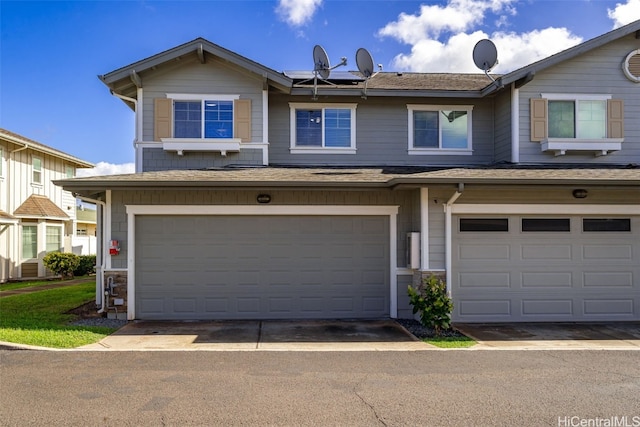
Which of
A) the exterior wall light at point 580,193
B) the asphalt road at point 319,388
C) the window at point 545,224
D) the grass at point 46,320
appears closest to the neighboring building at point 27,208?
the grass at point 46,320

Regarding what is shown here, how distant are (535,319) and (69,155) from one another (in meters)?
20.4

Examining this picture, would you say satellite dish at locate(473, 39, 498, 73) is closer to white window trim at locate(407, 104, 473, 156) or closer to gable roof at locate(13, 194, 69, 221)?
white window trim at locate(407, 104, 473, 156)

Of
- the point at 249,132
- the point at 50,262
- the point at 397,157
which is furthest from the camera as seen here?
the point at 50,262

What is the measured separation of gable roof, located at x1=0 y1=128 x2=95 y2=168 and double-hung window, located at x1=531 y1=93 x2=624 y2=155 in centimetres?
1770

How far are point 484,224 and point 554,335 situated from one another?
99.8 inches

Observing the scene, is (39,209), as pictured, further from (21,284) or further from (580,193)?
(580,193)

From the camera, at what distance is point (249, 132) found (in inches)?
462

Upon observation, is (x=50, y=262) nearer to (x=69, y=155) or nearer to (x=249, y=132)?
(x=69, y=155)

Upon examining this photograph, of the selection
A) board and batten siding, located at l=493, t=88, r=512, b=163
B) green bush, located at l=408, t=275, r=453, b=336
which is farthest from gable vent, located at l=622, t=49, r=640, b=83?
green bush, located at l=408, t=275, r=453, b=336

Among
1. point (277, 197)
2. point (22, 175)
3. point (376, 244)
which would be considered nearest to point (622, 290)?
point (376, 244)

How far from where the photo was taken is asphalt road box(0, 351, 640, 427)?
16.4ft

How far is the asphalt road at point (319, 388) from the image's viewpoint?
16.4 feet

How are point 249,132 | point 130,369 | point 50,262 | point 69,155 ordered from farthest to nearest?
point 69,155, point 50,262, point 249,132, point 130,369

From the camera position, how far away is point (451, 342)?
823 cm
